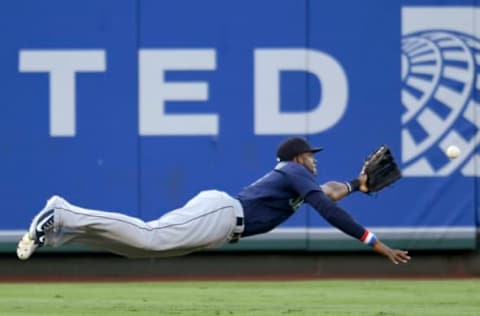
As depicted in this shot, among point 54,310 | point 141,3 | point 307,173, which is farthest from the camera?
point 141,3

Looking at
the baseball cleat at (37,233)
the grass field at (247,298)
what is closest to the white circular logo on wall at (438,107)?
the grass field at (247,298)

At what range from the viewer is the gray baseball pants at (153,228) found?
8.49 m

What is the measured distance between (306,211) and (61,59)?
331 centimetres

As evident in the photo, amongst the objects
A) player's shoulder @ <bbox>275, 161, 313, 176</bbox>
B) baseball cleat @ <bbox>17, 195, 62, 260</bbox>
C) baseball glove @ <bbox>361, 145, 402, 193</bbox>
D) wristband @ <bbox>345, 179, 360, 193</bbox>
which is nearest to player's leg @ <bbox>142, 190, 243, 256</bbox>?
player's shoulder @ <bbox>275, 161, 313, 176</bbox>

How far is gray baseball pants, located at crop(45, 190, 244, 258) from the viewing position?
8.49 metres

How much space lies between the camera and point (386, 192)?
15312mm

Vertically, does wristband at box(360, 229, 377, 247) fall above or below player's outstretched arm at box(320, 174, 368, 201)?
below

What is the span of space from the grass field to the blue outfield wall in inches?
44.3

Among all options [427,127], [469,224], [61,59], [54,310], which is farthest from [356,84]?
[54,310]

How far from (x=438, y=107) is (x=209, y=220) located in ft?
23.0

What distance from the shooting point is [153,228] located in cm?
873

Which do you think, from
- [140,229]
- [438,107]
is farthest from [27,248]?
[438,107]

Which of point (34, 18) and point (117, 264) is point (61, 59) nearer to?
point (34, 18)

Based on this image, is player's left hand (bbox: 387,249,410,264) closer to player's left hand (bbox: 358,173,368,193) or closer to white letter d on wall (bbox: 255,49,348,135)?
player's left hand (bbox: 358,173,368,193)
